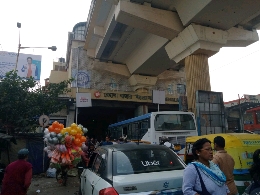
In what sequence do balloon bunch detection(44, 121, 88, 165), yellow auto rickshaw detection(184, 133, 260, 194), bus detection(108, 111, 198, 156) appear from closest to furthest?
yellow auto rickshaw detection(184, 133, 260, 194), balloon bunch detection(44, 121, 88, 165), bus detection(108, 111, 198, 156)

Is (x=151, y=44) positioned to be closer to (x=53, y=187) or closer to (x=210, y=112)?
(x=210, y=112)

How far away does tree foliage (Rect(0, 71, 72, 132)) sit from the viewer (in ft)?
38.1

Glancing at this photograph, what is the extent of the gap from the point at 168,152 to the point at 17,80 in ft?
37.0

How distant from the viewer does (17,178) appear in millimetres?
4320

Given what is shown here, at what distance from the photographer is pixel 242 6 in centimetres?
1155

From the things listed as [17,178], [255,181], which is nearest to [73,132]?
[17,178]

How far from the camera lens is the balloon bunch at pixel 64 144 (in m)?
6.96

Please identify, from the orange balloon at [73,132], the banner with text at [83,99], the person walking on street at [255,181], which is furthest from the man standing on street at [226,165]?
the banner with text at [83,99]

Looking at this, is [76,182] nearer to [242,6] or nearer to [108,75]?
[242,6]

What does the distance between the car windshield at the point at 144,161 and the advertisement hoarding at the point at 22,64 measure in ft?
64.4

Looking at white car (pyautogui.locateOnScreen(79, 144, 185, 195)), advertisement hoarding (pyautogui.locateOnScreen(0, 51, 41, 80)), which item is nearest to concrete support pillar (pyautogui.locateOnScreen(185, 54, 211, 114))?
white car (pyautogui.locateOnScreen(79, 144, 185, 195))

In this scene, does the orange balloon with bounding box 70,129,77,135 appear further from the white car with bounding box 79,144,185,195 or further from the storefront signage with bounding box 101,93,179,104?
the storefront signage with bounding box 101,93,179,104

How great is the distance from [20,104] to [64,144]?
629 centimetres

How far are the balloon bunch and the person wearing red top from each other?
247 cm
